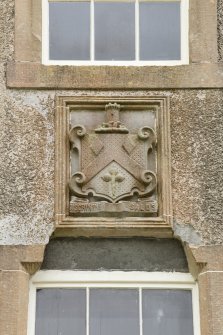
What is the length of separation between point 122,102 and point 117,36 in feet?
2.19

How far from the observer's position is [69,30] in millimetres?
8727

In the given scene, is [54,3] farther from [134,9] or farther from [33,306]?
[33,306]

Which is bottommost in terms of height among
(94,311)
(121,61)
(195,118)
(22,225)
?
(94,311)

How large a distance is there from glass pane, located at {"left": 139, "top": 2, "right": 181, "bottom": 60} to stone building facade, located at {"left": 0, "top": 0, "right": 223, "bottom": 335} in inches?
6.8

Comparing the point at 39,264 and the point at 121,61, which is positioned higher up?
the point at 121,61

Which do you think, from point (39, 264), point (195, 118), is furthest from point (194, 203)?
point (39, 264)

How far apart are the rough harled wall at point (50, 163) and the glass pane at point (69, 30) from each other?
0.39 metres

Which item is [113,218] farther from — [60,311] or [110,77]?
[110,77]

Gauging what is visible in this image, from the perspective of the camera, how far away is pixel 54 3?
880cm

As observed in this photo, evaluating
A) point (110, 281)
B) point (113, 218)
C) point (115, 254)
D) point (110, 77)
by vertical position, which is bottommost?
point (110, 281)

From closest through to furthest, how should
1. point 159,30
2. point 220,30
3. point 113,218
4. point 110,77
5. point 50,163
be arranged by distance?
point 113,218, point 50,163, point 110,77, point 220,30, point 159,30

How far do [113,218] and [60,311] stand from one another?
2.72 ft

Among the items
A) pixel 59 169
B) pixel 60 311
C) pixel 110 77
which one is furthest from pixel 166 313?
pixel 110 77

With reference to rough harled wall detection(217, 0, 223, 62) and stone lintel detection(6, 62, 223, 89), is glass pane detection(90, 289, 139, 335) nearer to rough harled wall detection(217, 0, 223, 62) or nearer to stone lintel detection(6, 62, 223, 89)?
stone lintel detection(6, 62, 223, 89)
